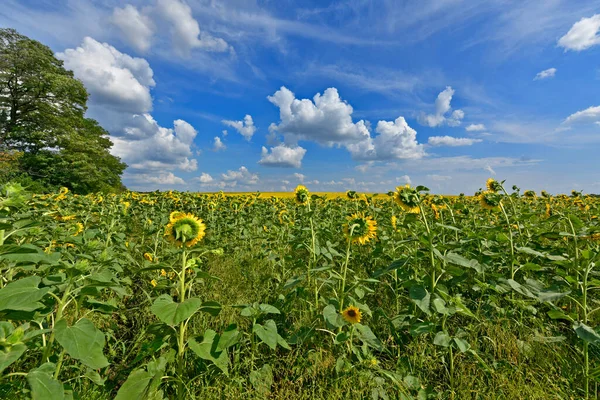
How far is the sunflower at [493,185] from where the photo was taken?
298 cm

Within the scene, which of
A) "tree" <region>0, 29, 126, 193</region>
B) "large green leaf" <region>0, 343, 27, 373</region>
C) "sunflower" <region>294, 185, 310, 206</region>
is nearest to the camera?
"large green leaf" <region>0, 343, 27, 373</region>

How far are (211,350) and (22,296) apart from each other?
90cm

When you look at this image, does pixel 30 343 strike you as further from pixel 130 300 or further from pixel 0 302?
pixel 130 300

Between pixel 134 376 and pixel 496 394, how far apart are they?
2143 mm

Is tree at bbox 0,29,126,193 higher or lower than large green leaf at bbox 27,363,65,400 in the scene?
higher

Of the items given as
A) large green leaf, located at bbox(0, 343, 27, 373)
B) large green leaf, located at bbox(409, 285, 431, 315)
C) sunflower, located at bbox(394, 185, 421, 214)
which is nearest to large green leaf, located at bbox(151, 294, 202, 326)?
large green leaf, located at bbox(0, 343, 27, 373)

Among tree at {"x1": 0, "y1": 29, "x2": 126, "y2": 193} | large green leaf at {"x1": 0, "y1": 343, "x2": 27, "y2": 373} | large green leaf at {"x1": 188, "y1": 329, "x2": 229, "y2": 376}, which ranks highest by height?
tree at {"x1": 0, "y1": 29, "x2": 126, "y2": 193}

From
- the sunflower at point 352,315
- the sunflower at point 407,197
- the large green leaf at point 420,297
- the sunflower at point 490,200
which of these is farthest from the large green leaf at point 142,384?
the sunflower at point 490,200

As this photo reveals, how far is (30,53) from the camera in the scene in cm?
2220

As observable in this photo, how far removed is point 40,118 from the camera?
22.7 m

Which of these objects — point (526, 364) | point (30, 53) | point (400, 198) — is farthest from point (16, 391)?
point (30, 53)

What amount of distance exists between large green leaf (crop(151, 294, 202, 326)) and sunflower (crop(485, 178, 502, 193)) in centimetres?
295

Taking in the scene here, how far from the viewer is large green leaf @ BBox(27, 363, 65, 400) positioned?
119 centimetres

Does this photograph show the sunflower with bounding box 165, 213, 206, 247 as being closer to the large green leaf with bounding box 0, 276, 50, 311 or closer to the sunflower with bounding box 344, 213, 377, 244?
the large green leaf with bounding box 0, 276, 50, 311
